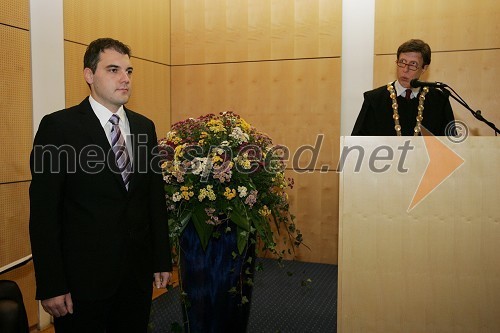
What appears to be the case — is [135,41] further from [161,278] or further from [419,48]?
[161,278]

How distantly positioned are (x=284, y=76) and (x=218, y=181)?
2520 mm

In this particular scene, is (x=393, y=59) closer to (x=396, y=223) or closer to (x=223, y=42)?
(x=223, y=42)

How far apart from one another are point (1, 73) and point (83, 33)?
0.91 metres

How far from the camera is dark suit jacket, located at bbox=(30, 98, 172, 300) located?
5.43 ft

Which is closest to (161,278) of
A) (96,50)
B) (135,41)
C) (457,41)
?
(96,50)

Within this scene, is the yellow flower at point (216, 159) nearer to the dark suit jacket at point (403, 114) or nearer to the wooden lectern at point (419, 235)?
the wooden lectern at point (419, 235)

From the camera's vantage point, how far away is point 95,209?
5.69ft

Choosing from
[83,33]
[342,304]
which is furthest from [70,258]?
[83,33]

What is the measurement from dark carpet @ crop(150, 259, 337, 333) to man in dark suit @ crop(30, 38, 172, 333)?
0.99 metres

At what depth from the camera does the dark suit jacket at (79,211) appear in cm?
165

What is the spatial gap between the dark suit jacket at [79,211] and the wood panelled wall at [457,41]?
3.14 m

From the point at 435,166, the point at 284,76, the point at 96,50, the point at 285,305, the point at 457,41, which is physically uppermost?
the point at 457,41

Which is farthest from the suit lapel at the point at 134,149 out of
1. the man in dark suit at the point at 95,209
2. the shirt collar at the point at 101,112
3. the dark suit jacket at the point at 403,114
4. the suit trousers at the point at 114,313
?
the dark suit jacket at the point at 403,114

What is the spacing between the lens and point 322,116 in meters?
4.48
